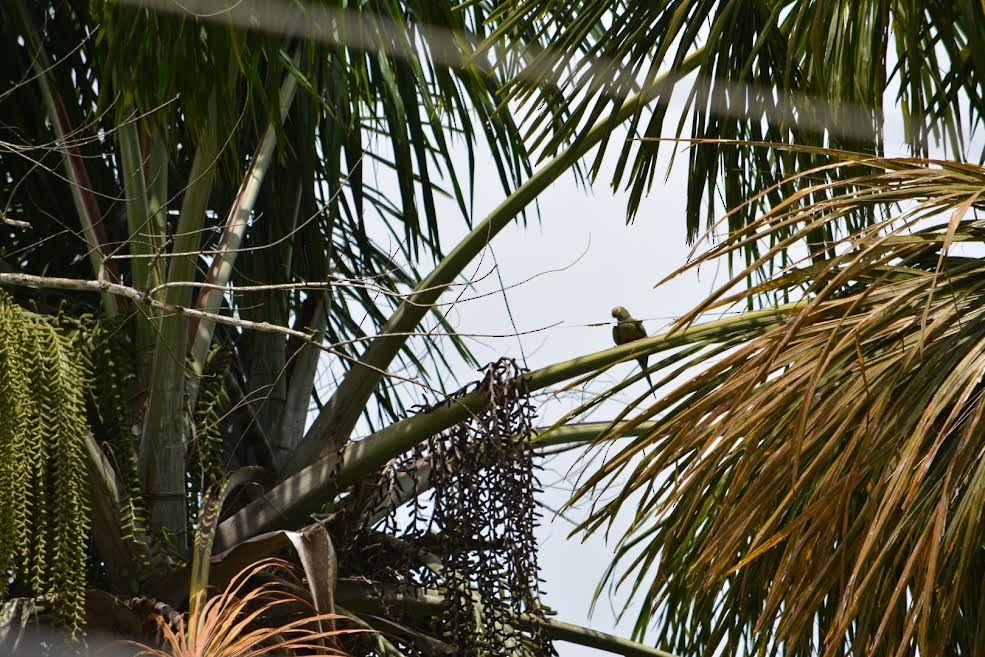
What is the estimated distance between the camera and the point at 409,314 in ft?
7.99

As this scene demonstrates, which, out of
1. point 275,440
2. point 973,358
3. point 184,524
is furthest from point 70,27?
point 973,358

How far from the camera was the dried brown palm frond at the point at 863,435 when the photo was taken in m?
1.16

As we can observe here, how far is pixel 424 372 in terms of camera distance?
139 inches

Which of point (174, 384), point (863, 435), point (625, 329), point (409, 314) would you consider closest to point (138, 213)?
point (174, 384)

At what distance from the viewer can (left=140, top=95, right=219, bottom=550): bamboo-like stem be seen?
7.41ft

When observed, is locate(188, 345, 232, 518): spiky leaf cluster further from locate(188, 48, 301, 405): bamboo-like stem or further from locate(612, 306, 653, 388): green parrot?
locate(612, 306, 653, 388): green parrot

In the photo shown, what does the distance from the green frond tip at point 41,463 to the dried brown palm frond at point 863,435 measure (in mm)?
878

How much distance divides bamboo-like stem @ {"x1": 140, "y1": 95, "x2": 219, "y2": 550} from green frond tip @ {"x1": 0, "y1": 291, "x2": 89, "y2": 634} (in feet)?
0.89

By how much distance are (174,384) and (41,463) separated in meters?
0.43

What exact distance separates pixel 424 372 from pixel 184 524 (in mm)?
1200

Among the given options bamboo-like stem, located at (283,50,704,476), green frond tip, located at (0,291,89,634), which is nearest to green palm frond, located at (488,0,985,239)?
bamboo-like stem, located at (283,50,704,476)

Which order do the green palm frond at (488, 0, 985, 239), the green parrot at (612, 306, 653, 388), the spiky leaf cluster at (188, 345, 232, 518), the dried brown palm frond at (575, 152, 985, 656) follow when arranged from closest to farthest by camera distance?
1. the dried brown palm frond at (575, 152, 985, 656)
2. the green palm frond at (488, 0, 985, 239)
3. the spiky leaf cluster at (188, 345, 232, 518)
4. the green parrot at (612, 306, 653, 388)

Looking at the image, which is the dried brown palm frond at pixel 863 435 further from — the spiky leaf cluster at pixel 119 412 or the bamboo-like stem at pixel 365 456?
the spiky leaf cluster at pixel 119 412

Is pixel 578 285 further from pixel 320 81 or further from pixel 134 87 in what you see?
pixel 134 87
